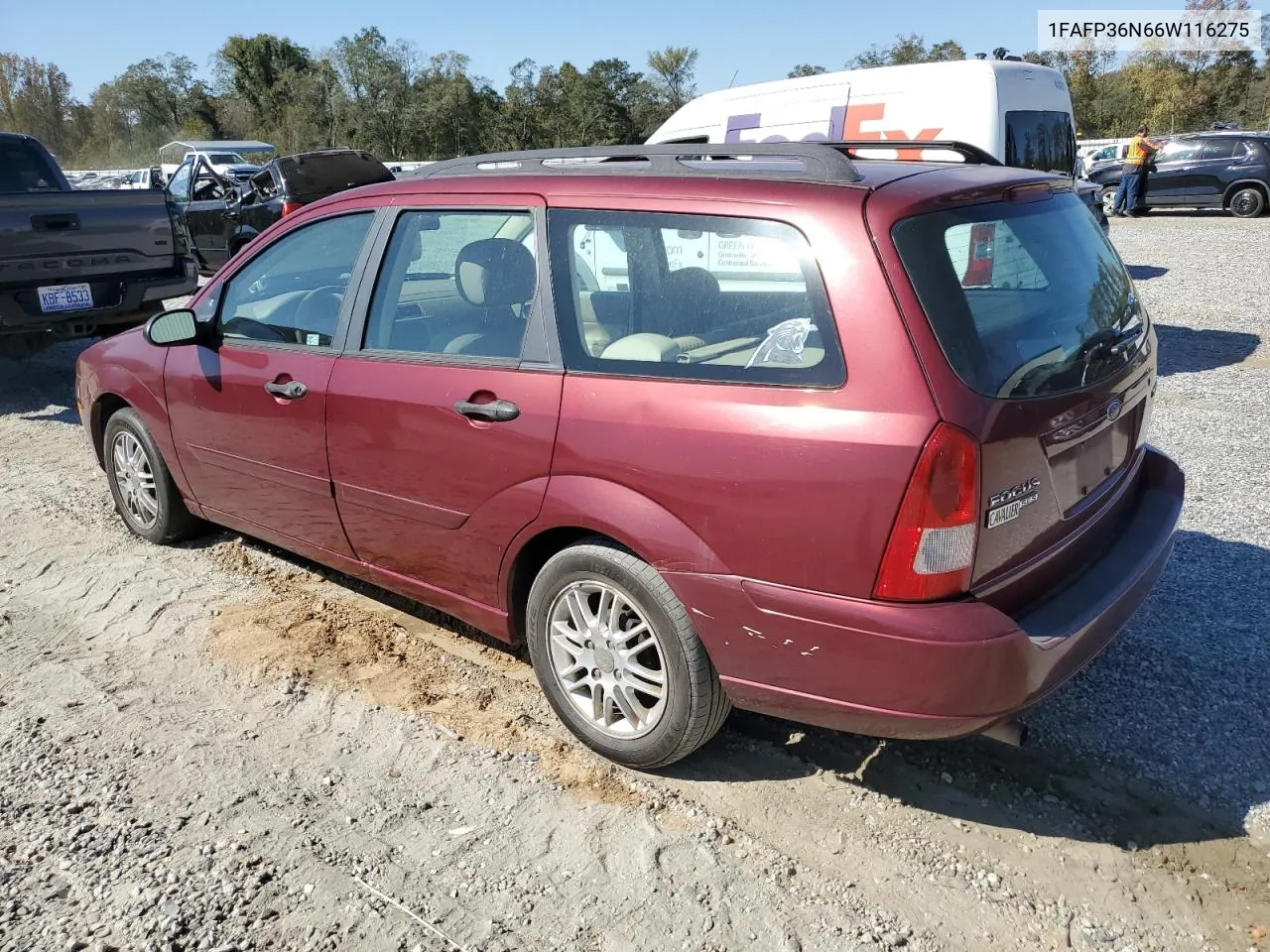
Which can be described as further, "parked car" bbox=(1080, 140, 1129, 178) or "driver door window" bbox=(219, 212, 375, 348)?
"parked car" bbox=(1080, 140, 1129, 178)

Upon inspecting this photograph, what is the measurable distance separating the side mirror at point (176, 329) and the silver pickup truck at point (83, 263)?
4229 mm

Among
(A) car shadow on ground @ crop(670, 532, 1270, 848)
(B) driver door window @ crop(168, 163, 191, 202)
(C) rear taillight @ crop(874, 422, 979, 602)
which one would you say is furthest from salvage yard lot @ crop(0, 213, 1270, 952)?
(B) driver door window @ crop(168, 163, 191, 202)

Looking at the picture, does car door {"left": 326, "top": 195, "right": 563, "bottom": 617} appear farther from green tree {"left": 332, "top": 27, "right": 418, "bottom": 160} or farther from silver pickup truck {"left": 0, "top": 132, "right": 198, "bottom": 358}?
green tree {"left": 332, "top": 27, "right": 418, "bottom": 160}

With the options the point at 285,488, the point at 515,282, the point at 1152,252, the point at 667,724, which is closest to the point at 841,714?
the point at 667,724

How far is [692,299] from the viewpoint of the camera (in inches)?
112

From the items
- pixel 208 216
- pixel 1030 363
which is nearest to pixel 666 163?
pixel 1030 363

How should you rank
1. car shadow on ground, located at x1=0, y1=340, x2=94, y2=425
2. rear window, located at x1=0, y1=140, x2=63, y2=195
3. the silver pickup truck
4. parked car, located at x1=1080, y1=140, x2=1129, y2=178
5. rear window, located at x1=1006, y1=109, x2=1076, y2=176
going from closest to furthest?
the silver pickup truck
car shadow on ground, located at x1=0, y1=340, x2=94, y2=425
rear window, located at x1=1006, y1=109, x2=1076, y2=176
rear window, located at x1=0, y1=140, x2=63, y2=195
parked car, located at x1=1080, y1=140, x2=1129, y2=178

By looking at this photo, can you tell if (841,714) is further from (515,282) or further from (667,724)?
(515,282)

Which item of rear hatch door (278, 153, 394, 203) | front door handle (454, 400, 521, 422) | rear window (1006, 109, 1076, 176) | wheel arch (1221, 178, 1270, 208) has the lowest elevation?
wheel arch (1221, 178, 1270, 208)

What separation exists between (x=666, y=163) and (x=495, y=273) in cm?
69

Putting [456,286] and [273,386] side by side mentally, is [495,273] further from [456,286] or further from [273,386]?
[273,386]

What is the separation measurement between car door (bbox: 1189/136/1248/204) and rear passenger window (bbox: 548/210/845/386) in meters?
20.1

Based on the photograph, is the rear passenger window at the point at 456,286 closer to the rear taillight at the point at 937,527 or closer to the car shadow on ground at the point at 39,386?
the rear taillight at the point at 937,527

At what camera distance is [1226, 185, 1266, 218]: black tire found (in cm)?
1866
